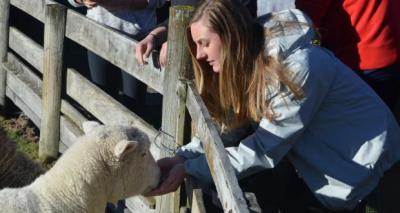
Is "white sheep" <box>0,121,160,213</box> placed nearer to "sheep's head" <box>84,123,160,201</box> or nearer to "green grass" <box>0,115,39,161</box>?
"sheep's head" <box>84,123,160,201</box>

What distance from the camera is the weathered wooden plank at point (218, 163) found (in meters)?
1.89

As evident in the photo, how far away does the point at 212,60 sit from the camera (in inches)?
109

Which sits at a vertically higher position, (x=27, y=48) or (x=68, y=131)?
(x=27, y=48)

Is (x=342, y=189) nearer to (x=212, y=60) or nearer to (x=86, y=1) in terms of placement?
(x=212, y=60)

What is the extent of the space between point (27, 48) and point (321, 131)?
382 centimetres

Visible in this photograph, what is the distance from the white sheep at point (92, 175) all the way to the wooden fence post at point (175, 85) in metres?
0.41

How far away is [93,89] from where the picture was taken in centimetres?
475

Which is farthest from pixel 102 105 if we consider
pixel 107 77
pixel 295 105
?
pixel 295 105

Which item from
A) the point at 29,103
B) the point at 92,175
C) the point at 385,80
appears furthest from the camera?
the point at 29,103

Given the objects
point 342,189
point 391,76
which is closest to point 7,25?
point 391,76

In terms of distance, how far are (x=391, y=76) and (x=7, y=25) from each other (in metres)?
4.13

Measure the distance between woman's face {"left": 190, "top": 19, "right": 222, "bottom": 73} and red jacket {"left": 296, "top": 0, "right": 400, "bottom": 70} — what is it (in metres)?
0.84

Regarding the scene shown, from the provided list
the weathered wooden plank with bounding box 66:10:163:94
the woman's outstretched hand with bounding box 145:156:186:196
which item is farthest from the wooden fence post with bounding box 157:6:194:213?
the woman's outstretched hand with bounding box 145:156:186:196

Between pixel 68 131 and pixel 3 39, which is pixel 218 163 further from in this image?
pixel 3 39
